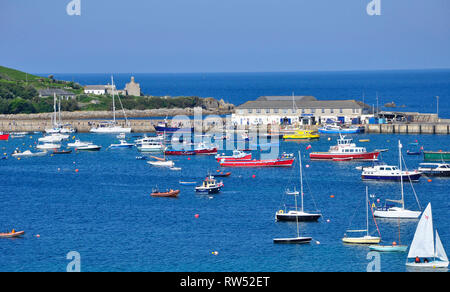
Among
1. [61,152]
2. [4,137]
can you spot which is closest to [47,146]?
[61,152]

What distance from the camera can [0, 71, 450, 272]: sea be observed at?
132 feet

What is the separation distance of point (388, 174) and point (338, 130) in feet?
131

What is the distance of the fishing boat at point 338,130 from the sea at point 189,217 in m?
20.8

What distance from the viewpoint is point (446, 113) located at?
464ft

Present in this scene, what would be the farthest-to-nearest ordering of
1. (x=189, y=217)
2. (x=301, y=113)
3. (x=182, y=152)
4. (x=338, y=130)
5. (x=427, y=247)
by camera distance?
(x=301, y=113) < (x=338, y=130) < (x=182, y=152) < (x=189, y=217) < (x=427, y=247)

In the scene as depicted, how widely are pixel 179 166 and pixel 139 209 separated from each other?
2262cm

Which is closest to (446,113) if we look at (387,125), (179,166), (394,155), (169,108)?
(387,125)

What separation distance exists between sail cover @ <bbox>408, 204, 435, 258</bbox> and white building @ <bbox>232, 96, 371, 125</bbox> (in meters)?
74.9

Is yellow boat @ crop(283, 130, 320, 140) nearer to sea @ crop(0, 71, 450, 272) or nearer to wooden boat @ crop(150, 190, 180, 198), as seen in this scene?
sea @ crop(0, 71, 450, 272)

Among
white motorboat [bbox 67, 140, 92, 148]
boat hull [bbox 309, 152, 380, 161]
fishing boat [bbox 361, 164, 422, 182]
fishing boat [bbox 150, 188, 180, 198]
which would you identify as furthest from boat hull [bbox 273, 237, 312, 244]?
white motorboat [bbox 67, 140, 92, 148]

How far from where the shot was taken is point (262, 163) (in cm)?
7606

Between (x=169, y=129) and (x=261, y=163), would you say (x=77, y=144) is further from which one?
(x=261, y=163)

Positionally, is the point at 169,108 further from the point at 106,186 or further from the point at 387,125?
the point at 106,186

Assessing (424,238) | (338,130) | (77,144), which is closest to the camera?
(424,238)
